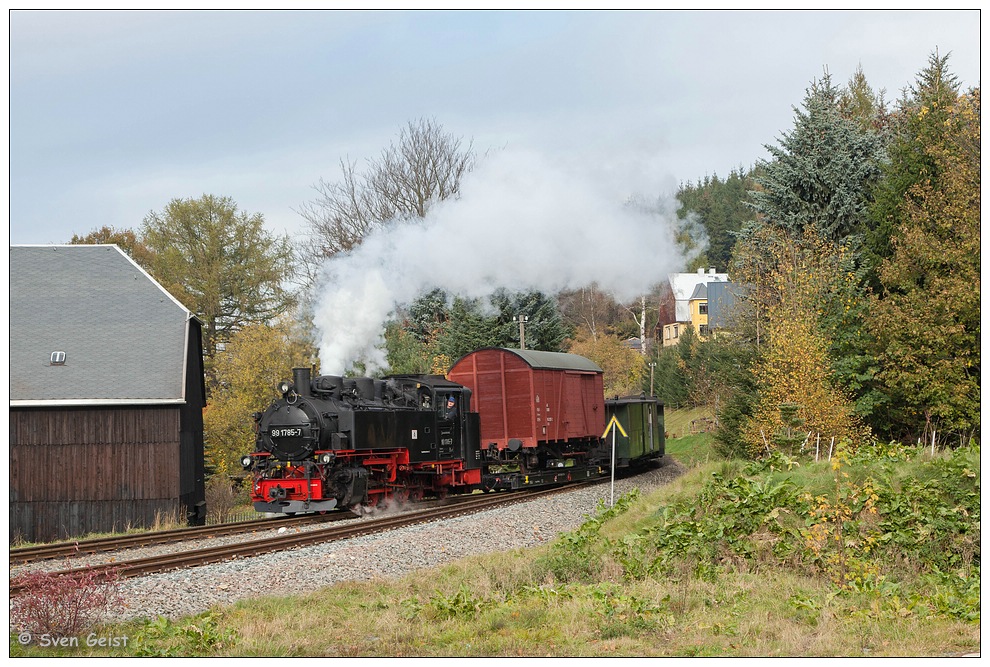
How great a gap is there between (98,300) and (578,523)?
14.8 m

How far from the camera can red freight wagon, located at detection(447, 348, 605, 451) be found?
22.9 m

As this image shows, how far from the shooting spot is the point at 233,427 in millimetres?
39844

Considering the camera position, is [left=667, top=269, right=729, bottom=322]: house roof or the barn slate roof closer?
the barn slate roof

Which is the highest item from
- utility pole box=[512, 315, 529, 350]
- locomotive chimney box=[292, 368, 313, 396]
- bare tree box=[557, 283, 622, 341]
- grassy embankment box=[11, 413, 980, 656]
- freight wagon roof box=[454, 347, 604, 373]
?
bare tree box=[557, 283, 622, 341]

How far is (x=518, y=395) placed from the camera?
75.5ft

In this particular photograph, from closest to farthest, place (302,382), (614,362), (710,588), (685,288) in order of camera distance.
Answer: (710,588) < (302,382) < (614,362) < (685,288)

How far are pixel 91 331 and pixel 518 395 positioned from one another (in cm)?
1103

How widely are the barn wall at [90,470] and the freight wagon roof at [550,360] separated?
7.71m

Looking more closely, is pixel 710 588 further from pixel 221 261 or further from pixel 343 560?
pixel 221 261

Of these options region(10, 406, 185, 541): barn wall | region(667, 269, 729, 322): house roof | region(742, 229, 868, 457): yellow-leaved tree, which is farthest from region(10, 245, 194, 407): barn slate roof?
region(667, 269, 729, 322): house roof

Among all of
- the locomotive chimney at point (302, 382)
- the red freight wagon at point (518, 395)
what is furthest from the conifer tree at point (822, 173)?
the locomotive chimney at point (302, 382)

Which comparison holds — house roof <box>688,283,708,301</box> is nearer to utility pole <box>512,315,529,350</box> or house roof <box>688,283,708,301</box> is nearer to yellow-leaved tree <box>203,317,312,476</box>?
utility pole <box>512,315,529,350</box>

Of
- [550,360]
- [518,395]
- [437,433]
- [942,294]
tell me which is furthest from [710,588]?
[550,360]

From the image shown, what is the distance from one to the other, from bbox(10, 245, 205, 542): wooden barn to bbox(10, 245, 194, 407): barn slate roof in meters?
0.03
